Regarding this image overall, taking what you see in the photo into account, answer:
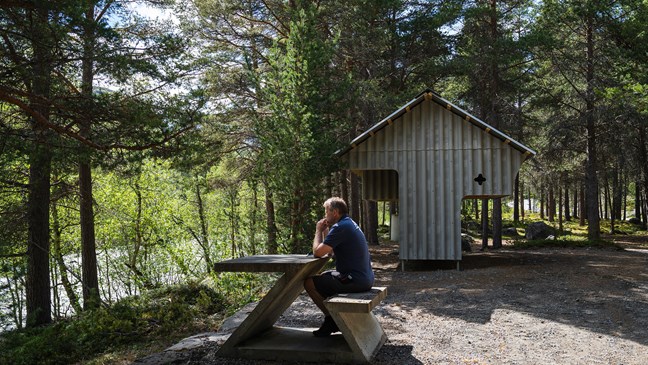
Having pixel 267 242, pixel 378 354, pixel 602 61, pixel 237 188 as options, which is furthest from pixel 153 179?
pixel 602 61

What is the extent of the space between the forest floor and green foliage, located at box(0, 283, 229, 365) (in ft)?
5.25

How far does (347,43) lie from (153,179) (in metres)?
9.08

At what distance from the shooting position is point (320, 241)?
19.8ft

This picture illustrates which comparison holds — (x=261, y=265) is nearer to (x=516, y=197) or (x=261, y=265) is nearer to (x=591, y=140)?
(x=591, y=140)

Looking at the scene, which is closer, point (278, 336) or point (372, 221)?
point (278, 336)

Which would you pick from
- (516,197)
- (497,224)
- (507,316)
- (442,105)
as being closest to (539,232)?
(516,197)

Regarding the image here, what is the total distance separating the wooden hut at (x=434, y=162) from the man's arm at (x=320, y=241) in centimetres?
753

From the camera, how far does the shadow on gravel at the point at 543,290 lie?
8.02m

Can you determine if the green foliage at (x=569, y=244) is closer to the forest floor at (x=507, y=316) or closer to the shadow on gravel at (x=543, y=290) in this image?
the shadow on gravel at (x=543, y=290)

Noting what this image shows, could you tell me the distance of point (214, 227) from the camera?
22922mm

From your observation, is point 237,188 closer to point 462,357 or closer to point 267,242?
point 267,242

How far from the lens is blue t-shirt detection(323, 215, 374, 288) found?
5.52 m

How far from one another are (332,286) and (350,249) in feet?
1.52

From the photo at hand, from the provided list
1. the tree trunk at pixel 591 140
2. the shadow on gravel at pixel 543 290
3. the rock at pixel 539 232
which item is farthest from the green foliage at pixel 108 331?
the rock at pixel 539 232
